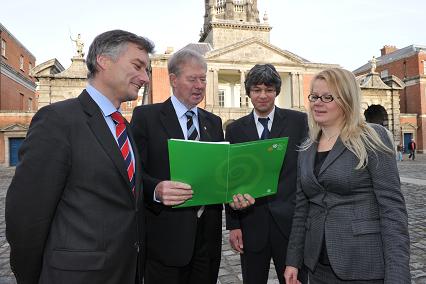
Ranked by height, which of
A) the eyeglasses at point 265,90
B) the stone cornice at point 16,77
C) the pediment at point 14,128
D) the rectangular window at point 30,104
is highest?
the stone cornice at point 16,77

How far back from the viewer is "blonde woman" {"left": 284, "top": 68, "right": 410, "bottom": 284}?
1931 mm

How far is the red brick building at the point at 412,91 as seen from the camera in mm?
35656

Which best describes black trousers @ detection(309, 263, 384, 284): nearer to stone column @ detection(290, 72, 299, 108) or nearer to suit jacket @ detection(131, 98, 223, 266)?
suit jacket @ detection(131, 98, 223, 266)

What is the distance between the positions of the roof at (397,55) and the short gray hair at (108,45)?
43.4 meters

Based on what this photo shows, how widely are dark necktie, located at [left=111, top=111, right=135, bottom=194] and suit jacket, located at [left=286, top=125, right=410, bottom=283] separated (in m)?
1.19

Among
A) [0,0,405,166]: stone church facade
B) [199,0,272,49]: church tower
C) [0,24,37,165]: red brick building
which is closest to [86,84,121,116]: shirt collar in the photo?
[0,0,405,166]: stone church facade

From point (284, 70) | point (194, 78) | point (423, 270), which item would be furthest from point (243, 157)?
point (284, 70)

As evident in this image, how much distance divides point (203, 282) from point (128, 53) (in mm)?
2010

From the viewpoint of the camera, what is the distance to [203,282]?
284cm

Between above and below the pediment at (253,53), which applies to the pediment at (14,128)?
below

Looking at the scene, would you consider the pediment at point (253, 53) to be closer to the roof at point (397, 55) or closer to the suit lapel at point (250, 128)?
the roof at point (397, 55)

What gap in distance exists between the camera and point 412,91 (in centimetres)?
3791

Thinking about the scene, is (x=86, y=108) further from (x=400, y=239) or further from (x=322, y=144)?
(x=400, y=239)

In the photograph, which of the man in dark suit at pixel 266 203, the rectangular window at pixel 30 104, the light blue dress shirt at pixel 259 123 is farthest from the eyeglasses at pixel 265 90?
the rectangular window at pixel 30 104
